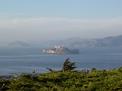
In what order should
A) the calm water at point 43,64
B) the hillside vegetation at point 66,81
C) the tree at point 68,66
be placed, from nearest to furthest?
1. the hillside vegetation at point 66,81
2. the tree at point 68,66
3. the calm water at point 43,64

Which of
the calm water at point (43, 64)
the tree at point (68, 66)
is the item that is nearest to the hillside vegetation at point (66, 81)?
the tree at point (68, 66)

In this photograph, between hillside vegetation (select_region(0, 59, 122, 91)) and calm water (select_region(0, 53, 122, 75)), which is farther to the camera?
calm water (select_region(0, 53, 122, 75))

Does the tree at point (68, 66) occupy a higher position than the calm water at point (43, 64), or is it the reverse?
the calm water at point (43, 64)

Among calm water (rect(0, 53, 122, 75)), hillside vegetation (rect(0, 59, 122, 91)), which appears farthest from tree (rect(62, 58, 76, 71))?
calm water (rect(0, 53, 122, 75))

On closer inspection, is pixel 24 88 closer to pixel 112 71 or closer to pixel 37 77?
pixel 37 77

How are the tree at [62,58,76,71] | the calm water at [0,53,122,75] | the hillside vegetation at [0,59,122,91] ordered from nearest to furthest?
the hillside vegetation at [0,59,122,91] → the tree at [62,58,76,71] → the calm water at [0,53,122,75]

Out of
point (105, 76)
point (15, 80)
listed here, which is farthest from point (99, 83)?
point (15, 80)

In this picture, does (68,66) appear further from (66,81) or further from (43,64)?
(43,64)

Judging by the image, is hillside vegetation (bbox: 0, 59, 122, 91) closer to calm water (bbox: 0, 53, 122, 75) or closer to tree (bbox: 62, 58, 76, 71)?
tree (bbox: 62, 58, 76, 71)

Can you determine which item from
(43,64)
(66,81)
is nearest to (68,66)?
(66,81)

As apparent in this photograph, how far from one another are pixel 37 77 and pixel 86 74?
4.30 feet

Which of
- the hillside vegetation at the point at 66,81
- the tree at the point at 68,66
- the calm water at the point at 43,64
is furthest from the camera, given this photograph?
the calm water at the point at 43,64

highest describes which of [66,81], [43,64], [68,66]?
[43,64]

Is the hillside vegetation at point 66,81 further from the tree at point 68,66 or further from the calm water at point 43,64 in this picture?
the calm water at point 43,64
